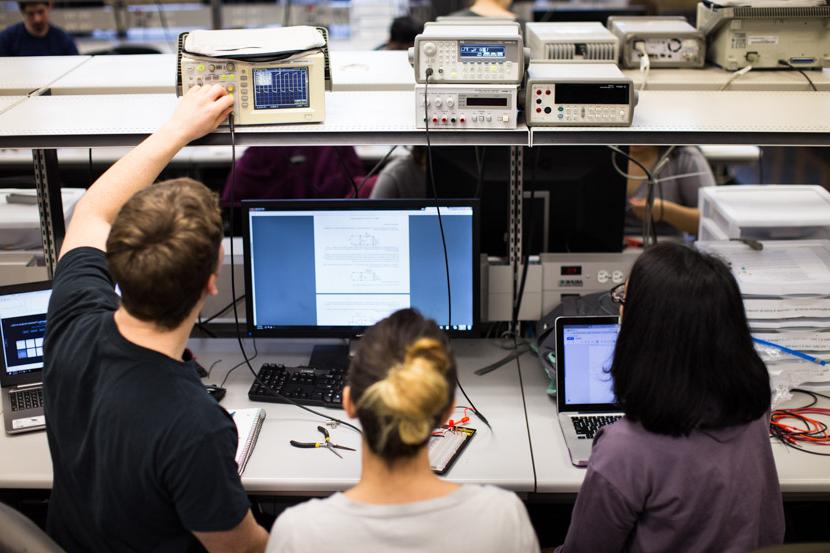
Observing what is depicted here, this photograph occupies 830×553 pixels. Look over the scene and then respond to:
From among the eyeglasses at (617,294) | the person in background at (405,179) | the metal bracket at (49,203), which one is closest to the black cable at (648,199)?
the eyeglasses at (617,294)

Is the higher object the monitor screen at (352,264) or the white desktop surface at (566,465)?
the monitor screen at (352,264)

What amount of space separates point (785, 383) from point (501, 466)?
2.35ft

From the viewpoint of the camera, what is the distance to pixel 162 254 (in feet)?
4.33

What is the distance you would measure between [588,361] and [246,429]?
0.77 meters

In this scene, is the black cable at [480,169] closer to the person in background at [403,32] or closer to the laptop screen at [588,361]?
the laptop screen at [588,361]

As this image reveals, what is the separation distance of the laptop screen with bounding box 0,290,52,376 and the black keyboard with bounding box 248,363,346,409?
19.7 inches

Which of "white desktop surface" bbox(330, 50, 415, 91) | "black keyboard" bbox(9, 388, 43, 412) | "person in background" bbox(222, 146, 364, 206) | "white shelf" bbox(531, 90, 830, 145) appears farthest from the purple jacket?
"person in background" bbox(222, 146, 364, 206)

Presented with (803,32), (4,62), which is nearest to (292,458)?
(4,62)

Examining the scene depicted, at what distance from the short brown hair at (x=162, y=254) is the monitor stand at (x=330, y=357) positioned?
3.03 ft

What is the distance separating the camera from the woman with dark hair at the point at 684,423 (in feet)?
4.64

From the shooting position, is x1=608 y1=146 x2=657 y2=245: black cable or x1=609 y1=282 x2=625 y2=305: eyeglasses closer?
x1=609 y1=282 x2=625 y2=305: eyeglasses

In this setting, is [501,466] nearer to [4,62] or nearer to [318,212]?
[318,212]

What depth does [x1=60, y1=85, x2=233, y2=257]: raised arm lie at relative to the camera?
1608 mm

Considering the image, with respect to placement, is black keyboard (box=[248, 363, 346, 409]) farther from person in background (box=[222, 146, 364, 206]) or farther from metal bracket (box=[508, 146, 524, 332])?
person in background (box=[222, 146, 364, 206])
